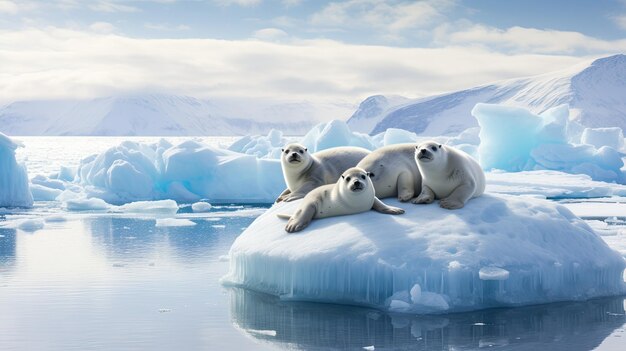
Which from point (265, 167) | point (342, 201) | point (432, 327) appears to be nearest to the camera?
point (432, 327)

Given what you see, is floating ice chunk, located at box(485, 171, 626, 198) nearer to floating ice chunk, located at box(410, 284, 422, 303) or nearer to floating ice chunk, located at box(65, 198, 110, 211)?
floating ice chunk, located at box(65, 198, 110, 211)

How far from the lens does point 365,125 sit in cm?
19462

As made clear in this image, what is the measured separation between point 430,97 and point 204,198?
145647mm

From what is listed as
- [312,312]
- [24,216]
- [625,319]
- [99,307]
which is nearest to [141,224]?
[24,216]

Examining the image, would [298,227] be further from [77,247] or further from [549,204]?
[77,247]

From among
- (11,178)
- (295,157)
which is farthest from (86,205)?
(295,157)

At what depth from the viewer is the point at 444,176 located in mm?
8305

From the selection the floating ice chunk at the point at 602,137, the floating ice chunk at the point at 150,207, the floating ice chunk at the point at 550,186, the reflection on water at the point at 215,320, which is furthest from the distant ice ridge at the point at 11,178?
the floating ice chunk at the point at 602,137

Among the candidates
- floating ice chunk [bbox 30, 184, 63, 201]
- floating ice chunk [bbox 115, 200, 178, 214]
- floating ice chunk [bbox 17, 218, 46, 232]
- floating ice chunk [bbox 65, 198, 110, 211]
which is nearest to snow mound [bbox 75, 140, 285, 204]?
floating ice chunk [bbox 30, 184, 63, 201]

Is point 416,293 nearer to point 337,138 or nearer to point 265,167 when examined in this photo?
point 265,167

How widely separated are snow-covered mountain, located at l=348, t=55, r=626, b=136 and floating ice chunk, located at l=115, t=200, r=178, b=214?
310 feet

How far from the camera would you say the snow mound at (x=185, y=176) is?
26.3m

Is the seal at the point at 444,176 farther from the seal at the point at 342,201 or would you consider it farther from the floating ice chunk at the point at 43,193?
the floating ice chunk at the point at 43,193

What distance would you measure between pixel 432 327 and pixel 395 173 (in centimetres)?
228
